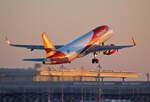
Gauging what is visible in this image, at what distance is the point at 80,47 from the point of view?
500ft

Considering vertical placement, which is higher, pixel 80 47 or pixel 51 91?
pixel 80 47

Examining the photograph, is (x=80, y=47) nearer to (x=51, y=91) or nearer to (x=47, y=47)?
(x=47, y=47)

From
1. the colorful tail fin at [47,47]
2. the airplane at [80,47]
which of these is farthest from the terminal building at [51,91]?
the colorful tail fin at [47,47]

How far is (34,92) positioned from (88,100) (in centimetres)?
1472

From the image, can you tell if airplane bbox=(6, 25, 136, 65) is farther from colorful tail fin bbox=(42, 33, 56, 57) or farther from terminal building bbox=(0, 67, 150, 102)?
terminal building bbox=(0, 67, 150, 102)

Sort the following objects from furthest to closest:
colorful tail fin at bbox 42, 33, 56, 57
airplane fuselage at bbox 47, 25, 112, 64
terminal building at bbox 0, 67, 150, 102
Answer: terminal building at bbox 0, 67, 150, 102 < airplane fuselage at bbox 47, 25, 112, 64 < colorful tail fin at bbox 42, 33, 56, 57

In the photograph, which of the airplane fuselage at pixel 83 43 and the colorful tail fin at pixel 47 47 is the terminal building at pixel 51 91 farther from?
the colorful tail fin at pixel 47 47

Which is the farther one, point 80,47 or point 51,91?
point 51,91

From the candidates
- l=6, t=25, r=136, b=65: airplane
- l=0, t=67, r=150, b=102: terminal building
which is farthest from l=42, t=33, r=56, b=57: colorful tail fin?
l=0, t=67, r=150, b=102: terminal building

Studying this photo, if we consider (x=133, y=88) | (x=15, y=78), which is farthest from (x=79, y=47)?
(x=133, y=88)

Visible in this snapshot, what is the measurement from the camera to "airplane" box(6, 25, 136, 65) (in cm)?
14275

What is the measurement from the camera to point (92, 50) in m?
156

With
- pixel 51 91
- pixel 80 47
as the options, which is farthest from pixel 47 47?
pixel 51 91

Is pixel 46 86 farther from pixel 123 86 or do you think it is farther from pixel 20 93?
pixel 123 86
